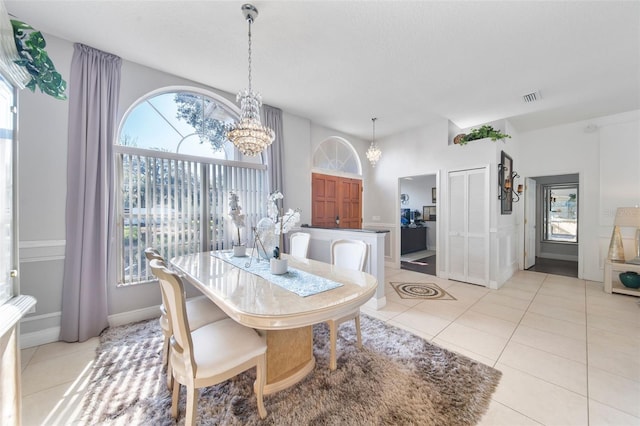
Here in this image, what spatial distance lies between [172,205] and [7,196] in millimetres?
1815

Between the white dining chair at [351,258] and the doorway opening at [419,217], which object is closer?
the white dining chair at [351,258]

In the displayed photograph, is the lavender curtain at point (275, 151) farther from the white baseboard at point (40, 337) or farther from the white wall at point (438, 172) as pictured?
the white baseboard at point (40, 337)

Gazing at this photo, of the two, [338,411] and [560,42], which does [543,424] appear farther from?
[560,42]

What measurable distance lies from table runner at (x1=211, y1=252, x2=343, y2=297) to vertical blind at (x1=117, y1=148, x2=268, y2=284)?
116cm

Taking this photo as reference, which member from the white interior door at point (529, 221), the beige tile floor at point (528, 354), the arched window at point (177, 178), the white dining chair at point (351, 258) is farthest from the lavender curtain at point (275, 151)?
the white interior door at point (529, 221)

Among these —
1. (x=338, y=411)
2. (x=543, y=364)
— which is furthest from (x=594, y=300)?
(x=338, y=411)

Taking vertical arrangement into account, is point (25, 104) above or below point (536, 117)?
below

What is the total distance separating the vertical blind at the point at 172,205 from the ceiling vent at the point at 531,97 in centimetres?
419

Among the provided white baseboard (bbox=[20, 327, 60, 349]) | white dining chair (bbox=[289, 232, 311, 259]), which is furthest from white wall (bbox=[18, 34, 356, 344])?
white dining chair (bbox=[289, 232, 311, 259])

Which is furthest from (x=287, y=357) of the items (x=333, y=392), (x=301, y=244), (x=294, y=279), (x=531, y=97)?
(x=531, y=97)

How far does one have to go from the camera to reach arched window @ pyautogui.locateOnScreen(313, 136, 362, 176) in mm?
5004

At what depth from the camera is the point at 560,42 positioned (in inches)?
91.8

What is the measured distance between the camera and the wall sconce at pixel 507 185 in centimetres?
410

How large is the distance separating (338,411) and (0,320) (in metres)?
1.74
